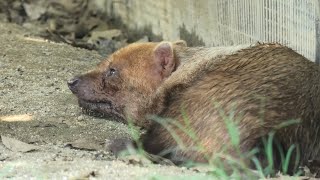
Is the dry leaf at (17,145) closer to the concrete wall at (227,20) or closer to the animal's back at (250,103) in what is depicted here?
the animal's back at (250,103)

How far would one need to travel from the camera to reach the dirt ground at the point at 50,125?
5.50 meters

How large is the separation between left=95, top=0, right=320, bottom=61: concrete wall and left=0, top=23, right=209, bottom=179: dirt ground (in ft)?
2.96

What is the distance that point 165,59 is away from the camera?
6.90 meters

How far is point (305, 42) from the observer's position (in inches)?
280

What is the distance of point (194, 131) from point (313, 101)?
79 cm

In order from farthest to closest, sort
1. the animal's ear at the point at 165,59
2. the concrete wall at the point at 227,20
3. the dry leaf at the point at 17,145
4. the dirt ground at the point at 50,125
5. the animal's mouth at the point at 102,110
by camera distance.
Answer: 1. the animal's mouth at the point at 102,110
2. the concrete wall at the point at 227,20
3. the animal's ear at the point at 165,59
4. the dry leaf at the point at 17,145
5. the dirt ground at the point at 50,125

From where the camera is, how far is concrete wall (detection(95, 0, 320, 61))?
7102mm

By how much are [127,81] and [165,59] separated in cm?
37

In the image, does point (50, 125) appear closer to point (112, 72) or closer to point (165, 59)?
point (112, 72)

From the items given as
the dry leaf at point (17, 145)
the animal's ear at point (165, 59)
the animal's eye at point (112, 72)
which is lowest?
the dry leaf at point (17, 145)

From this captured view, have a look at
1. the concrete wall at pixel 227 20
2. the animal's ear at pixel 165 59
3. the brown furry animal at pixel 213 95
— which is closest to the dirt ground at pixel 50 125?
the brown furry animal at pixel 213 95

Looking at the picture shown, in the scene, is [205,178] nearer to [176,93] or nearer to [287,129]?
[287,129]

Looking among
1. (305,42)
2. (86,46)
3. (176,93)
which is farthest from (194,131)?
(86,46)

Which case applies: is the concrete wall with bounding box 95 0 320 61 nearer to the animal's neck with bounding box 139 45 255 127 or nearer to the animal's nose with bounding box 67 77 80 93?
→ the animal's neck with bounding box 139 45 255 127
